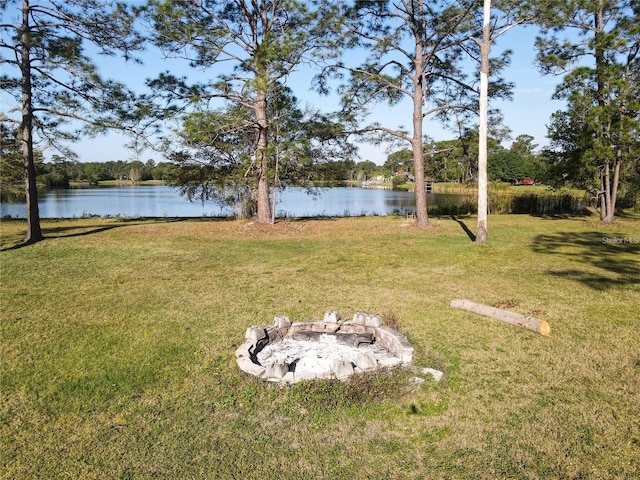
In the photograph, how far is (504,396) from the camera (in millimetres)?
3322

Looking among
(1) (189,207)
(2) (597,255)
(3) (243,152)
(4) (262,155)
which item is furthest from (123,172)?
(2) (597,255)

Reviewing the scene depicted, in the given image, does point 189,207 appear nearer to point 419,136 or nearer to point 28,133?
point 28,133

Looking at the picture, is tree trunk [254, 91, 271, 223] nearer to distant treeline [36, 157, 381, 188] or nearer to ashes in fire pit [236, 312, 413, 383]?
distant treeline [36, 157, 381, 188]

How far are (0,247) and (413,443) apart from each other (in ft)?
33.4

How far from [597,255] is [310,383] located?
797cm

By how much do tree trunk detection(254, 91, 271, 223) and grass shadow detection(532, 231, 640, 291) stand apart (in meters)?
7.65

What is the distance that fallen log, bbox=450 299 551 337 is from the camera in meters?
4.52

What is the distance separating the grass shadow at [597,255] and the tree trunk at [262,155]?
765 centimetres

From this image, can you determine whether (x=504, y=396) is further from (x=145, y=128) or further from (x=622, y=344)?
(x=145, y=128)

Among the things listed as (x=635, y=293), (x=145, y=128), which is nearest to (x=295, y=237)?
(x=145, y=128)

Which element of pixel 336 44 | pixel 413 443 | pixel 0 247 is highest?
pixel 336 44

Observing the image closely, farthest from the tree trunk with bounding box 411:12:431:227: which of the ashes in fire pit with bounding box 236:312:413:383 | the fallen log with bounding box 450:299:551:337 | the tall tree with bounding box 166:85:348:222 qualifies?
the ashes in fire pit with bounding box 236:312:413:383

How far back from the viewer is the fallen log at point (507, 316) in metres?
4.52

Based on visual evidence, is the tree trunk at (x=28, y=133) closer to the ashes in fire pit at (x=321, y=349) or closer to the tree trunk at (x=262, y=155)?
the tree trunk at (x=262, y=155)
